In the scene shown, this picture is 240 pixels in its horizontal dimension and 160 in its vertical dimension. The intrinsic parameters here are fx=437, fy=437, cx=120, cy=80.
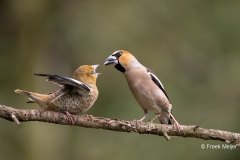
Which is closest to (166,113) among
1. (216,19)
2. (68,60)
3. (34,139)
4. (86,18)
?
(34,139)

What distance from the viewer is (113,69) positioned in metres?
10.6

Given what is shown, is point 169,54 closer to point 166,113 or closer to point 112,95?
point 112,95

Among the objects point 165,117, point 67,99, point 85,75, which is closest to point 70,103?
point 67,99

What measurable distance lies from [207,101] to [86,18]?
3835 mm

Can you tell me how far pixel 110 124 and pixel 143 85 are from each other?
1155 mm

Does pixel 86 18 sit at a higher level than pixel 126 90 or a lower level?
higher

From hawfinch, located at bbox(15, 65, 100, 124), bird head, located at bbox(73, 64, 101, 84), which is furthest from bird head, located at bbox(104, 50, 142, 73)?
hawfinch, located at bbox(15, 65, 100, 124)

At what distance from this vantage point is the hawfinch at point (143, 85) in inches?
212

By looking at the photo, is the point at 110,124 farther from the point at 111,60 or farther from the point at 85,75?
the point at 111,60

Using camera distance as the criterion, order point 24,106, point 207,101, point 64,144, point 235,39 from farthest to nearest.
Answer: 1. point 235,39
2. point 207,101
3. point 64,144
4. point 24,106

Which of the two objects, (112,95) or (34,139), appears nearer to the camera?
(34,139)

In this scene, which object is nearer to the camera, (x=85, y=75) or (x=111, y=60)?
(x=85, y=75)

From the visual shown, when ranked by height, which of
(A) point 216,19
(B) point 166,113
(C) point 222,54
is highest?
(A) point 216,19

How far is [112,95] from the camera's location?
10734 mm
